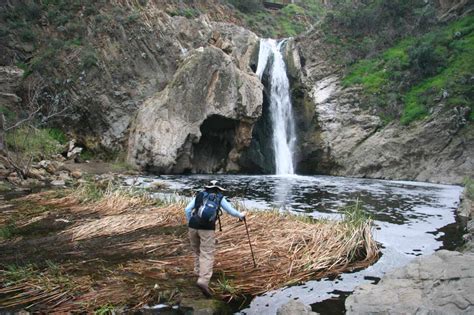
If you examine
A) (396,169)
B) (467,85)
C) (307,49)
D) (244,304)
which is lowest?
(244,304)

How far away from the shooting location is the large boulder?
27766 mm

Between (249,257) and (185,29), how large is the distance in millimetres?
33020

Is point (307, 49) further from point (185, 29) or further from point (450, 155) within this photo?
point (450, 155)

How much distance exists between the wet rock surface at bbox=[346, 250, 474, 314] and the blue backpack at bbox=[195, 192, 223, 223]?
254 centimetres

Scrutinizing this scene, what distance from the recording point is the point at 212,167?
101ft

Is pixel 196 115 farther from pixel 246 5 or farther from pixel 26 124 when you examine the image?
pixel 246 5

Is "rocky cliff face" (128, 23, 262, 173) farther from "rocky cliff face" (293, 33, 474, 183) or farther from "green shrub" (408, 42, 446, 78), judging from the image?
"green shrub" (408, 42, 446, 78)

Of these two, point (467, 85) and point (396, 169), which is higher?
point (467, 85)

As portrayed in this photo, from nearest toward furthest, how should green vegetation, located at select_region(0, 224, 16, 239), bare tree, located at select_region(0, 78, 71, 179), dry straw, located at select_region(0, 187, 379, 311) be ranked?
dry straw, located at select_region(0, 187, 379, 311)
green vegetation, located at select_region(0, 224, 16, 239)
bare tree, located at select_region(0, 78, 71, 179)

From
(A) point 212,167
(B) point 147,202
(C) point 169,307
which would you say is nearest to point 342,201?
(B) point 147,202

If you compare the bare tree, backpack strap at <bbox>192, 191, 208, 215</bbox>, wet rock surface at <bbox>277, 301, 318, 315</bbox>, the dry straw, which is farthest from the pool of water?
the bare tree

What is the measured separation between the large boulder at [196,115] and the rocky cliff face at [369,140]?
583 centimetres

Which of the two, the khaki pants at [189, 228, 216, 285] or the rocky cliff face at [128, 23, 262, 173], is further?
the rocky cliff face at [128, 23, 262, 173]

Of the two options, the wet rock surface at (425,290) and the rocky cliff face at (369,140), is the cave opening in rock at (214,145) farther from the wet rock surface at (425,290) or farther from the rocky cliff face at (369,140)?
the wet rock surface at (425,290)
